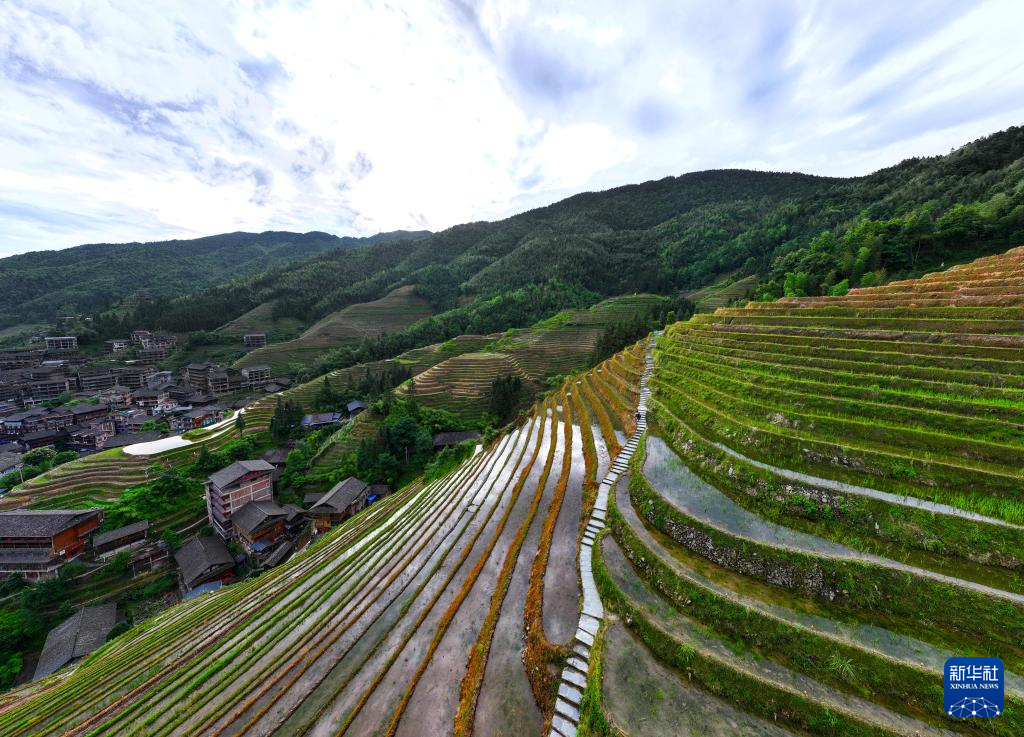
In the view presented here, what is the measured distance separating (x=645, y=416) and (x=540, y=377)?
116 feet

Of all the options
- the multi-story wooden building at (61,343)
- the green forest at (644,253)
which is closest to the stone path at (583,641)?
the green forest at (644,253)

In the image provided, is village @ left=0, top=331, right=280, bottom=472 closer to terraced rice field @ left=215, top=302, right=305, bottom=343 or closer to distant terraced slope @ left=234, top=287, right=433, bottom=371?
terraced rice field @ left=215, top=302, right=305, bottom=343

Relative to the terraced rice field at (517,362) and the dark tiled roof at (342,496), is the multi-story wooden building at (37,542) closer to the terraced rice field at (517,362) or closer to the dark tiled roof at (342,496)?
the dark tiled roof at (342,496)

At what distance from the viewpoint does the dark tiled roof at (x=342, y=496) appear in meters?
30.2

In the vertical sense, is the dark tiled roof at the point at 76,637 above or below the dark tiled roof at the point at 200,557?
below

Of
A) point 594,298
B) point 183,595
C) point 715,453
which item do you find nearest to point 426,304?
point 594,298

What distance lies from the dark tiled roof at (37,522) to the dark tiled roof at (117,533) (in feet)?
7.32

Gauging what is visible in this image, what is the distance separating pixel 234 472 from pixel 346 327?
224ft

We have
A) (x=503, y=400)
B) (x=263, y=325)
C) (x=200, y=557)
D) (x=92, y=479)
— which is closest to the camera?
(x=200, y=557)

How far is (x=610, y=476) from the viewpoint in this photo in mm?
14656

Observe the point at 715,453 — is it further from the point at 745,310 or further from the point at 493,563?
the point at 745,310

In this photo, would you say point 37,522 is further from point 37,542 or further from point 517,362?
point 517,362

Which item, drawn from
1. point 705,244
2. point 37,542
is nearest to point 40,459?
point 37,542

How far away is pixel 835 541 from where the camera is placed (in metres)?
8.26
